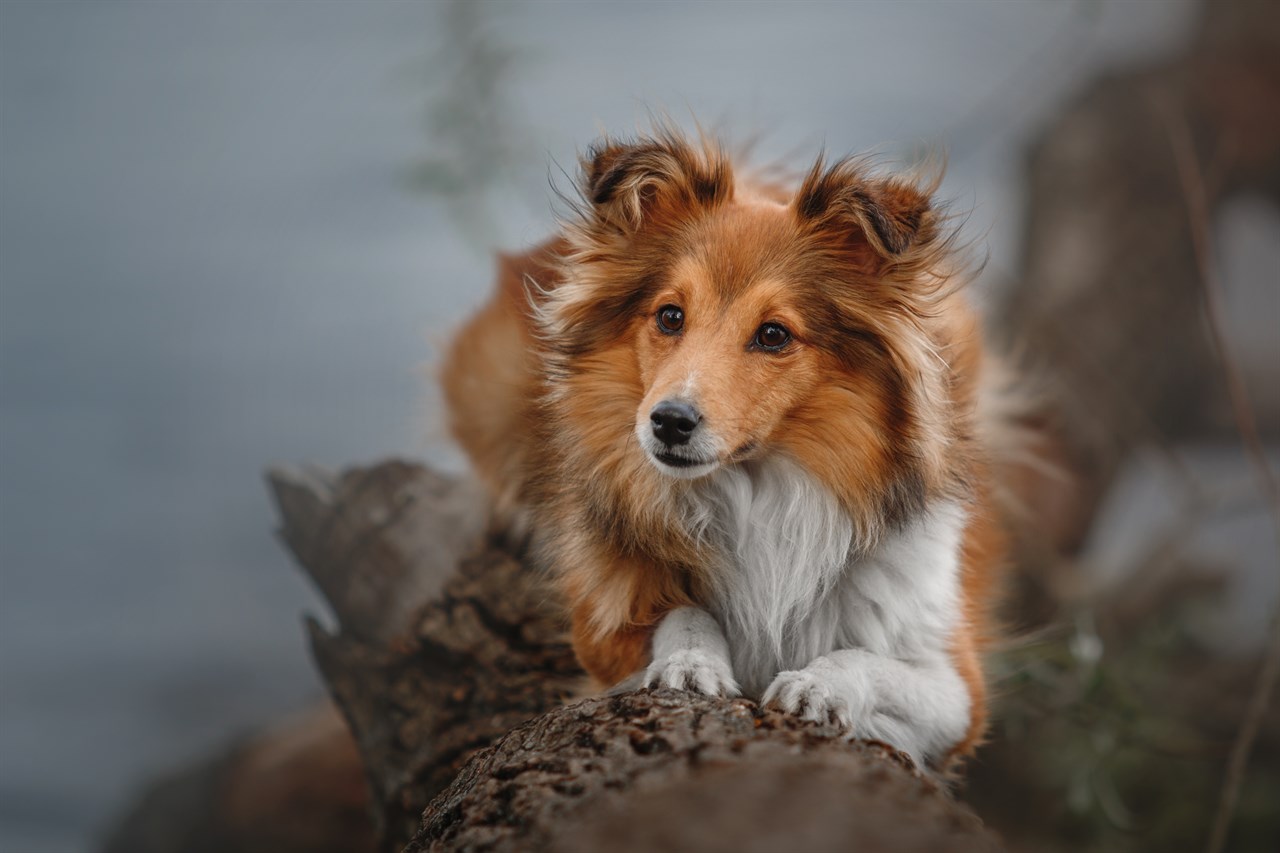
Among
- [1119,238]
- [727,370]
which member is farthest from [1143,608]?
[727,370]

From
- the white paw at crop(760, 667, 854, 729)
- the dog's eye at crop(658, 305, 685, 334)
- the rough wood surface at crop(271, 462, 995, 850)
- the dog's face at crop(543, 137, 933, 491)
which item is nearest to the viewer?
the rough wood surface at crop(271, 462, 995, 850)

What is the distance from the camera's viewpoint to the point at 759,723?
1.77 metres

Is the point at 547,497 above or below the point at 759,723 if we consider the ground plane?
above

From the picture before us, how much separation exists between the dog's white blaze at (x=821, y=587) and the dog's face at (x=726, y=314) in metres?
0.12

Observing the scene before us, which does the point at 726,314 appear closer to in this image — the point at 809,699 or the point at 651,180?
the point at 651,180

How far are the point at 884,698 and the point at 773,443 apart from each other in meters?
0.54

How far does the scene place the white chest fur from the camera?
2.20 meters

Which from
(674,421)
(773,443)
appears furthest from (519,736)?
(773,443)

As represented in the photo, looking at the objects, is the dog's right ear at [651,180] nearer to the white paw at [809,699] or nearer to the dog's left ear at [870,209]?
the dog's left ear at [870,209]

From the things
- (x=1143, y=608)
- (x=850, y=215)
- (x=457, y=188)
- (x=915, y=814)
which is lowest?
(x=1143, y=608)

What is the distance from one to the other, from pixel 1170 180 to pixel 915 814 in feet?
16.3

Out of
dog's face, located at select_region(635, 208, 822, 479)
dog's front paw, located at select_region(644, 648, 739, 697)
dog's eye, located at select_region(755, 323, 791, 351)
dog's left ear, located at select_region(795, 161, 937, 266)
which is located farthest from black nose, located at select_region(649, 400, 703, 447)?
dog's left ear, located at select_region(795, 161, 937, 266)

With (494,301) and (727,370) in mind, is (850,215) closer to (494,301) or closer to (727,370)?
(727,370)

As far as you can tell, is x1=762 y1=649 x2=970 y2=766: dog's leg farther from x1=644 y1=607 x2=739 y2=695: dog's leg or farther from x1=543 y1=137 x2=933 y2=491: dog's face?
x1=543 y1=137 x2=933 y2=491: dog's face
